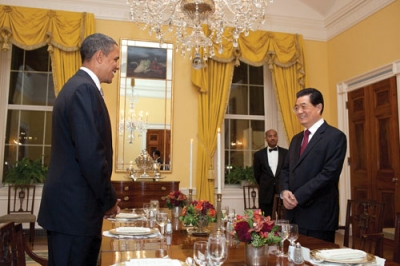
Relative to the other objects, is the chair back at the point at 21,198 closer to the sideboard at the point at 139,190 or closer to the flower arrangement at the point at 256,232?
the sideboard at the point at 139,190

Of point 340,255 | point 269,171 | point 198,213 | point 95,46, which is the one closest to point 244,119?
point 269,171

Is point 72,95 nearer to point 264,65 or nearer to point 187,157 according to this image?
point 187,157

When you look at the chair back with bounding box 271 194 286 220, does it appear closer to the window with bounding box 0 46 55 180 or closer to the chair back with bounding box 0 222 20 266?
the chair back with bounding box 0 222 20 266

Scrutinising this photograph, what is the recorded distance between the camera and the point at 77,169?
1546mm

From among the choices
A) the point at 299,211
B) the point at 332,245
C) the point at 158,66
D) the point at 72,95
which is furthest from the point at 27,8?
the point at 332,245

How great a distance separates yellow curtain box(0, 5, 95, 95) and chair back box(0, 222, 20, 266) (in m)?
4.20

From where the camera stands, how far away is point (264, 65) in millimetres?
6352

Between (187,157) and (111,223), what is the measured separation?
3275 millimetres

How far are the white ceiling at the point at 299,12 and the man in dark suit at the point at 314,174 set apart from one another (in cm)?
364

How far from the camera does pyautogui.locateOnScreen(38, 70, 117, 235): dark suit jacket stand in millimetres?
1514

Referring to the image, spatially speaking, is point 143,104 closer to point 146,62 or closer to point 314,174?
point 146,62

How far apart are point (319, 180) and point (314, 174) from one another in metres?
0.11

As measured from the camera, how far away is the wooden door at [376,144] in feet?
15.6

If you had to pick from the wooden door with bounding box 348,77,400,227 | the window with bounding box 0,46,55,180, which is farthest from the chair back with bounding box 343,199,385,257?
the window with bounding box 0,46,55,180
